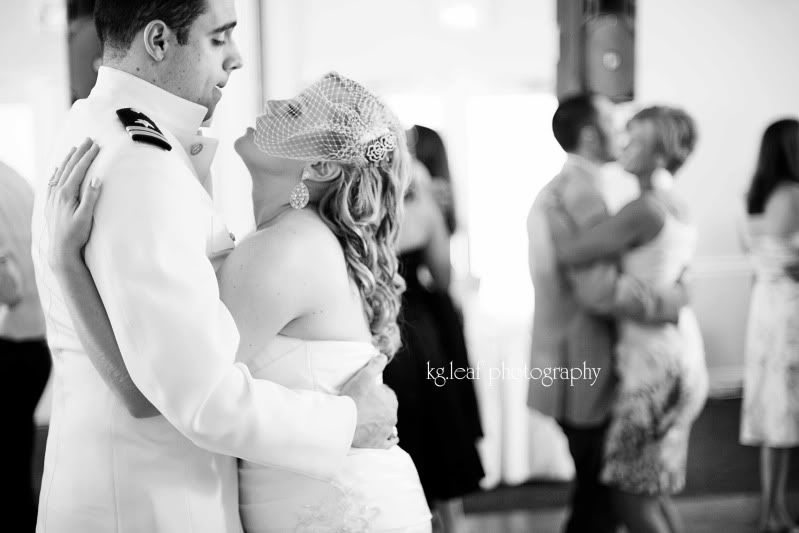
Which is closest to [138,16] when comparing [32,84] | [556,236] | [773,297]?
[32,84]

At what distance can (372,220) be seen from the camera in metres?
1.54

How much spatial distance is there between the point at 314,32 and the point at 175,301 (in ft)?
6.65

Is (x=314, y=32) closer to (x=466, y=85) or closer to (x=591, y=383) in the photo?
(x=466, y=85)

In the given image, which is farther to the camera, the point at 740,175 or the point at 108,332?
the point at 740,175

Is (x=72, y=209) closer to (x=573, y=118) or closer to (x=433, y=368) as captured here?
(x=433, y=368)

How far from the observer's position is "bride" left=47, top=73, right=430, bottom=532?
139cm

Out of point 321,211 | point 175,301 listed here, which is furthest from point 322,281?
point 175,301

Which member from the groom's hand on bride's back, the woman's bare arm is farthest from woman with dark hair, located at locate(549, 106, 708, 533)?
the groom's hand on bride's back

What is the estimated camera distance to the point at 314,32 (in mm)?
2945

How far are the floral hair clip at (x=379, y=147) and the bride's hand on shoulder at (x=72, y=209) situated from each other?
50 cm

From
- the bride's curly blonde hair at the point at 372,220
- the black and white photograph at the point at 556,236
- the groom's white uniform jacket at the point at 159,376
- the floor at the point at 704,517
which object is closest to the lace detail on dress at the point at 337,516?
the groom's white uniform jacket at the point at 159,376

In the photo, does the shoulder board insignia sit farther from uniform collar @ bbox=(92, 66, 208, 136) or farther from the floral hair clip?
the floral hair clip

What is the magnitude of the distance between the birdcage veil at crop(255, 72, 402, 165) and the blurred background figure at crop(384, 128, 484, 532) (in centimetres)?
122

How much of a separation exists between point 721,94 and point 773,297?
2.67 feet
